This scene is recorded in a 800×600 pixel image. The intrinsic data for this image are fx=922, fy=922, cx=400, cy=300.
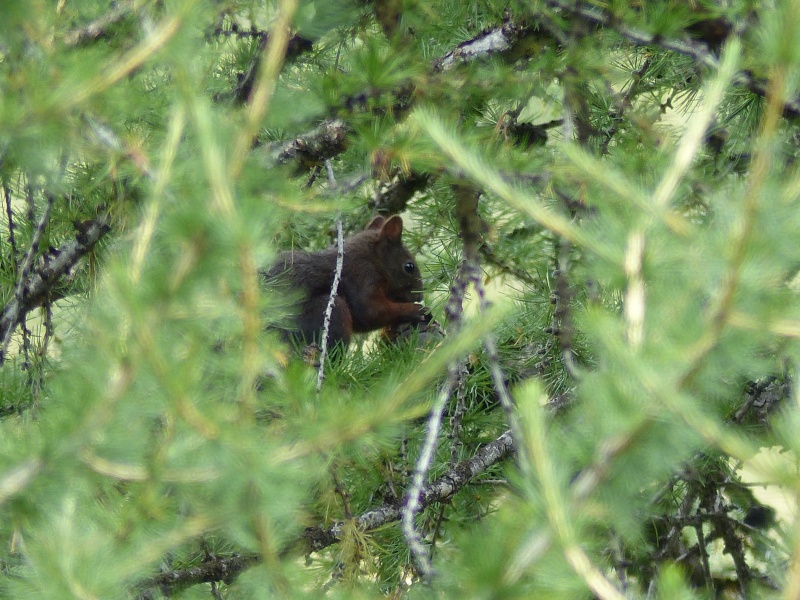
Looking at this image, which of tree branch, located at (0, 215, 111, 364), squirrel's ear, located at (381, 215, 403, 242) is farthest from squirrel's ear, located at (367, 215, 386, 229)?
tree branch, located at (0, 215, 111, 364)

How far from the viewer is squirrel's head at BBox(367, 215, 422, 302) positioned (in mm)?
4027

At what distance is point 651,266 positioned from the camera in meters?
0.96

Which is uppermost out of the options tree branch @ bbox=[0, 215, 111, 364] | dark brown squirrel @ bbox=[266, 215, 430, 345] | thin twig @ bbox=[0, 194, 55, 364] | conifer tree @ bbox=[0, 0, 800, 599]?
dark brown squirrel @ bbox=[266, 215, 430, 345]

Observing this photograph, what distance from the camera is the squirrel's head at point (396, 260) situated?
4027mm

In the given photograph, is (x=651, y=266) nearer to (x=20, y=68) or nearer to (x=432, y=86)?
(x=20, y=68)

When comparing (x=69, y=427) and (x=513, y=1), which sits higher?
(x=513, y=1)

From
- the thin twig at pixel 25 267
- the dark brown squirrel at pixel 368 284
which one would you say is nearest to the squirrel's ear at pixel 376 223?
the dark brown squirrel at pixel 368 284

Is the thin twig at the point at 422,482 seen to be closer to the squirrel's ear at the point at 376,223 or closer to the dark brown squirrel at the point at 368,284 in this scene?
the dark brown squirrel at the point at 368,284

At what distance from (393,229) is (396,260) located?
21cm

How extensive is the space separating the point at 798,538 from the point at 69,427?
0.74 meters

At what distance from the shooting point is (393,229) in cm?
401

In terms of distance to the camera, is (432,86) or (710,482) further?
(710,482)

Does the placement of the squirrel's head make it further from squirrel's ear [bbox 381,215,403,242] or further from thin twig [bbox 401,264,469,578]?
thin twig [bbox 401,264,469,578]

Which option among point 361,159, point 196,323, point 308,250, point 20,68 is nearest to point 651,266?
point 196,323
